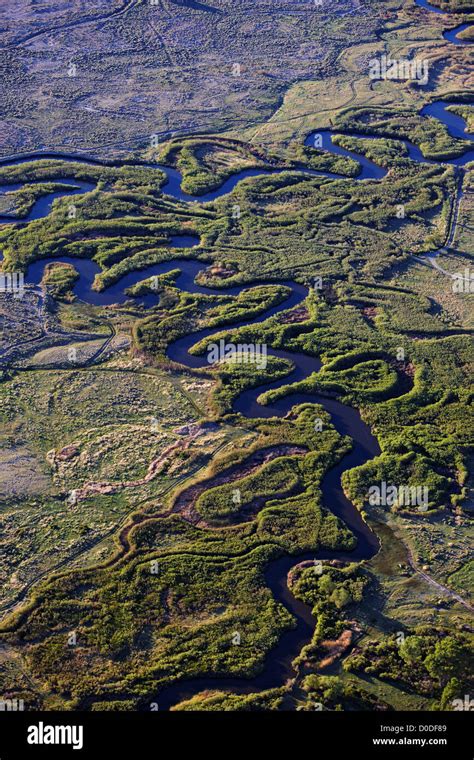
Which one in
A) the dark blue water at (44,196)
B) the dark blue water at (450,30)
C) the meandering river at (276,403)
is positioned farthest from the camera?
the dark blue water at (450,30)

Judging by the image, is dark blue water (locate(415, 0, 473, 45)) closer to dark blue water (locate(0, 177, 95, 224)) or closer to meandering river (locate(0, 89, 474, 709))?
meandering river (locate(0, 89, 474, 709))

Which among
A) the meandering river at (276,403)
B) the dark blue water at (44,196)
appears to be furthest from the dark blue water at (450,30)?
the dark blue water at (44,196)

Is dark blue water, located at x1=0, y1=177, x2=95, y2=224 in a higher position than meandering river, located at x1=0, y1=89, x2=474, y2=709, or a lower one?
higher

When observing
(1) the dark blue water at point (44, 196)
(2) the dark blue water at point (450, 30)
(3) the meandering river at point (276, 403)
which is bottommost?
(3) the meandering river at point (276, 403)

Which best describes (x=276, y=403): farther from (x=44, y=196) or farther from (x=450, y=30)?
(x=450, y=30)

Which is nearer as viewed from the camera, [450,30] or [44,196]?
[44,196]

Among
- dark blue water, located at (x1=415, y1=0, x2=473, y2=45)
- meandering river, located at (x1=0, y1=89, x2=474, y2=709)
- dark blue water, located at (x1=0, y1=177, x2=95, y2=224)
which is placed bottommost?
meandering river, located at (x1=0, y1=89, x2=474, y2=709)

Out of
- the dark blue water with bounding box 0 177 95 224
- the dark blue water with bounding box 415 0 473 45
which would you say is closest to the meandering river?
the dark blue water with bounding box 0 177 95 224

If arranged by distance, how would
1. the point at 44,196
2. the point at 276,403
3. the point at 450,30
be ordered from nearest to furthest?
the point at 276,403 → the point at 44,196 → the point at 450,30

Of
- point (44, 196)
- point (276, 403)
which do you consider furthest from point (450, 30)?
point (276, 403)

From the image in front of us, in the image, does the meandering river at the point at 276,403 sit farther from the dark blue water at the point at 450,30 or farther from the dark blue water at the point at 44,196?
the dark blue water at the point at 450,30

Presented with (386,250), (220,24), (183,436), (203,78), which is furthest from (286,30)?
A: (183,436)
